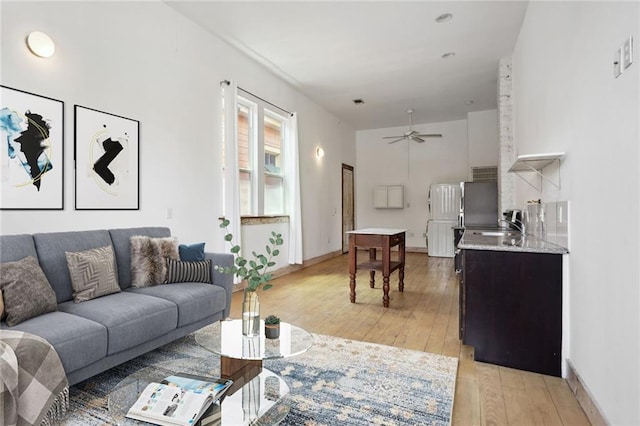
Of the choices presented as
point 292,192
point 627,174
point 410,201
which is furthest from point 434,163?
point 627,174

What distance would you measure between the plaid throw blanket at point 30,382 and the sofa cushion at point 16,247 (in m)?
0.64

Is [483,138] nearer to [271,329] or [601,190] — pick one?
[601,190]

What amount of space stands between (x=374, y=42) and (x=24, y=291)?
14.0 ft

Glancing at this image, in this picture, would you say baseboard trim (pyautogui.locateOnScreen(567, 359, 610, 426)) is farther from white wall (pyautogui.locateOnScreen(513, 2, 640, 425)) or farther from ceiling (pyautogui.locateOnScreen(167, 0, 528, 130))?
ceiling (pyautogui.locateOnScreen(167, 0, 528, 130))

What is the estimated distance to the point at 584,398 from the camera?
186cm

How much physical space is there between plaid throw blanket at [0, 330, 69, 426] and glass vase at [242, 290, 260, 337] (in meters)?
0.90

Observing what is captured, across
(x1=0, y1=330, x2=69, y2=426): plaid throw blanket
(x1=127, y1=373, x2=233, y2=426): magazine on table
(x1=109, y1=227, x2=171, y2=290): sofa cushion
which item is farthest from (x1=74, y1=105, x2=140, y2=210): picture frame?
(x1=127, y1=373, x2=233, y2=426): magazine on table

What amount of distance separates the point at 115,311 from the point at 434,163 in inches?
304

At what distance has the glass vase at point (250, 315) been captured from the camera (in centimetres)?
189

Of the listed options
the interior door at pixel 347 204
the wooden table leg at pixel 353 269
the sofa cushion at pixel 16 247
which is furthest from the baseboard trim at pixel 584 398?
the interior door at pixel 347 204

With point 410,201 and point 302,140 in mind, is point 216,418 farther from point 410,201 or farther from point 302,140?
point 410,201

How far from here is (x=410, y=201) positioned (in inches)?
344

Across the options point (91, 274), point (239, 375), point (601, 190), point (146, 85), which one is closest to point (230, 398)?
point (239, 375)

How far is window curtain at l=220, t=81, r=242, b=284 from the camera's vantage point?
4348 millimetres
